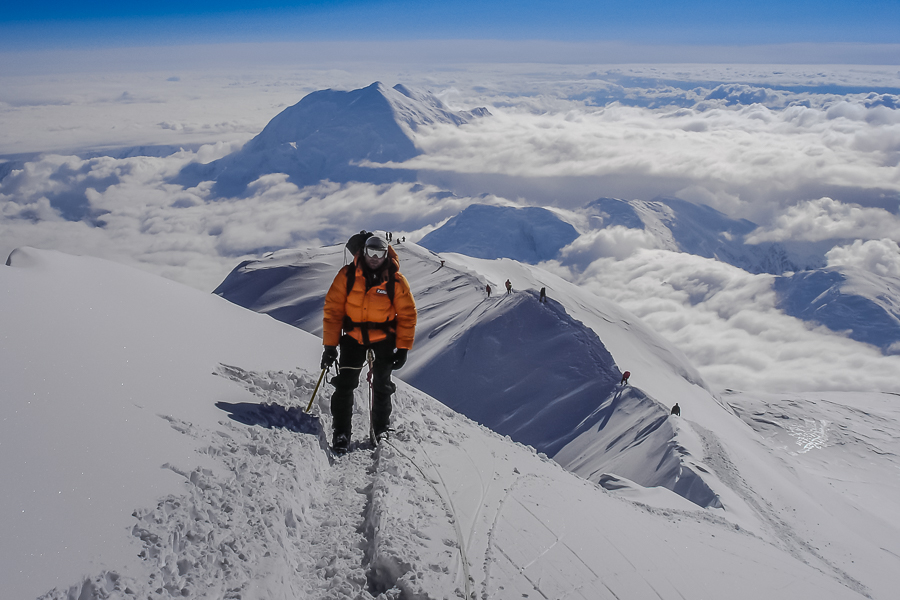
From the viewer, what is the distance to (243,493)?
5.30 m

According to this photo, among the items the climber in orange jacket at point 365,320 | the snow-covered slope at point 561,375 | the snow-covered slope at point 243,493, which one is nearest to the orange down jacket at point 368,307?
the climber in orange jacket at point 365,320

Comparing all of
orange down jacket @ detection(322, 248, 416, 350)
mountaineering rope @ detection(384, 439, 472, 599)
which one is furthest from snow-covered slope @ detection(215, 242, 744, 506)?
orange down jacket @ detection(322, 248, 416, 350)

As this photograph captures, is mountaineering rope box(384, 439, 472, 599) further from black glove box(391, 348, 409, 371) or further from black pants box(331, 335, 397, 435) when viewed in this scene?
black glove box(391, 348, 409, 371)

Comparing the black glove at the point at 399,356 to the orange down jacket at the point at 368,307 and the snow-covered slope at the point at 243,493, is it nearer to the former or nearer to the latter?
the orange down jacket at the point at 368,307

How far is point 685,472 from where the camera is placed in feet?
74.8

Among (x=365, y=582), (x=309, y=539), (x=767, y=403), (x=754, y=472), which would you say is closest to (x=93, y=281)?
(x=309, y=539)

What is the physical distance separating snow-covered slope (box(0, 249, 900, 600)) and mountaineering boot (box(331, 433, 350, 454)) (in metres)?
0.22

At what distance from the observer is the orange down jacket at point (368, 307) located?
7.06 metres

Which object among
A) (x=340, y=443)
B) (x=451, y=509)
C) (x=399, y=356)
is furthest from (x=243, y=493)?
(x=399, y=356)

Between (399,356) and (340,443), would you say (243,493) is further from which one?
(399,356)

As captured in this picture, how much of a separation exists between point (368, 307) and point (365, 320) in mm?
205

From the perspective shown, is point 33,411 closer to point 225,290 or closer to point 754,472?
point 754,472

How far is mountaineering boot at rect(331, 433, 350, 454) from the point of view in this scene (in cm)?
741

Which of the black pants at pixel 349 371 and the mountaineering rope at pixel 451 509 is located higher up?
the black pants at pixel 349 371
